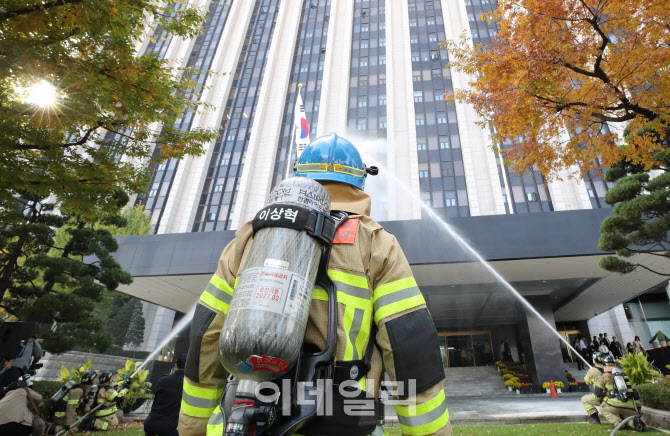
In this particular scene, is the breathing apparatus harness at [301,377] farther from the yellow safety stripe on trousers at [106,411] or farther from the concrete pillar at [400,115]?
the concrete pillar at [400,115]

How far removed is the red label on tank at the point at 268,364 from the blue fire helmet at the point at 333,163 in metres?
1.06

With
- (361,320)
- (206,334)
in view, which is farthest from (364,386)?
(206,334)

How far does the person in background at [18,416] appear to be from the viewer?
5117mm

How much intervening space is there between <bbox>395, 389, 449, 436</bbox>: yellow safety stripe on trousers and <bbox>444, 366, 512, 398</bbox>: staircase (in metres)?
17.2

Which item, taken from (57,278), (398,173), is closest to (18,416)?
(57,278)

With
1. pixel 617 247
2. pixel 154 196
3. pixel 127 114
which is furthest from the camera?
pixel 154 196

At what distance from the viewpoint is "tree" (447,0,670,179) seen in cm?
597

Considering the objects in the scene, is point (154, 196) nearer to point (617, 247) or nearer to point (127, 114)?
point (127, 114)

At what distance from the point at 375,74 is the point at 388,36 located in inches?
221

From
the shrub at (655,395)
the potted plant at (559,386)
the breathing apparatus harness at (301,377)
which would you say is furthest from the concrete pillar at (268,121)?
Result: the breathing apparatus harness at (301,377)

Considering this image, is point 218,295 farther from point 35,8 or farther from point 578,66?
point 578,66

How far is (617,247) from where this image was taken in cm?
848

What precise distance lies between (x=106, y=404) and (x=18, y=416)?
3405 mm

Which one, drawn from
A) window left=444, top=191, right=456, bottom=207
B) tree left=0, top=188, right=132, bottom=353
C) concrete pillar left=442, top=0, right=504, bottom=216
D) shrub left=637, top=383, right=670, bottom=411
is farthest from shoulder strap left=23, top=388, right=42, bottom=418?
window left=444, top=191, right=456, bottom=207
